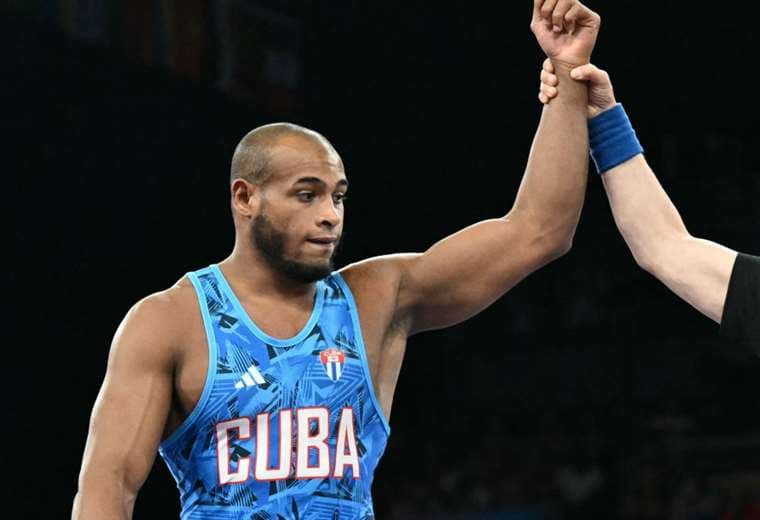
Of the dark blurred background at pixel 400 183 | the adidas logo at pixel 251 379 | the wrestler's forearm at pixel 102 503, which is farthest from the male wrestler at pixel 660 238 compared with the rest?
the dark blurred background at pixel 400 183

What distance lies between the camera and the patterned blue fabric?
8.55 feet

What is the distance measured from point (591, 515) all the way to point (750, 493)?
117 centimetres

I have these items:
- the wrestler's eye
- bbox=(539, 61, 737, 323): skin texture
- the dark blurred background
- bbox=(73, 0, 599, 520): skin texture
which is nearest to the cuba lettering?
bbox=(73, 0, 599, 520): skin texture

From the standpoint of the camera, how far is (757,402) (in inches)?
360

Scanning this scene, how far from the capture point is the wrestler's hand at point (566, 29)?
9.80 ft

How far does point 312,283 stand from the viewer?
2.87 meters

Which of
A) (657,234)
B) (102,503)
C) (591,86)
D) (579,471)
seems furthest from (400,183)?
(102,503)

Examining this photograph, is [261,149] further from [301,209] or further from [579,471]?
[579,471]

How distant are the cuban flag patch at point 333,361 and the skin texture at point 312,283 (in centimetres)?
9

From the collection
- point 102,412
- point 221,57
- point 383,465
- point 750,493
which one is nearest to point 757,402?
point 750,493

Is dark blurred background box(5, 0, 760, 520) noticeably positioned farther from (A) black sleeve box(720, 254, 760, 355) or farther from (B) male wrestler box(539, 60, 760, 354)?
(A) black sleeve box(720, 254, 760, 355)

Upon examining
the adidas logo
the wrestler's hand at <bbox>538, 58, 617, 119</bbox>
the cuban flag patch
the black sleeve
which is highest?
the wrestler's hand at <bbox>538, 58, 617, 119</bbox>

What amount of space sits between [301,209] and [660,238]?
2.85 feet

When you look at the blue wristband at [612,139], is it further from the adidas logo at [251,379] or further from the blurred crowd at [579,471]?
the blurred crowd at [579,471]
